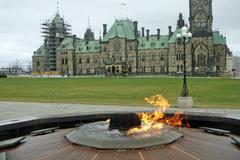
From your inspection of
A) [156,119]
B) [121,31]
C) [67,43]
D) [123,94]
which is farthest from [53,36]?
[156,119]

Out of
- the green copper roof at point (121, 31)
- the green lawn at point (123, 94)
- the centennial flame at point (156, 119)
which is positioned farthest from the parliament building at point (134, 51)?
the centennial flame at point (156, 119)

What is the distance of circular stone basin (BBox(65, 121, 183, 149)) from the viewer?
5.93 metres

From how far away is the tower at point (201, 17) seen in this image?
323ft

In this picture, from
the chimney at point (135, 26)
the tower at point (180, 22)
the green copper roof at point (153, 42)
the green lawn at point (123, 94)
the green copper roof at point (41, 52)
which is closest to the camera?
the green lawn at point (123, 94)

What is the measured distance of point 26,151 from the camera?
21.1 ft

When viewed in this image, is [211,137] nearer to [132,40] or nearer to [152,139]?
[152,139]

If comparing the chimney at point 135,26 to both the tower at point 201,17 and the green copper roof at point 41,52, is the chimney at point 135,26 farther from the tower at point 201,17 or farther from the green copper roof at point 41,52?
the green copper roof at point 41,52

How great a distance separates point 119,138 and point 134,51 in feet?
348

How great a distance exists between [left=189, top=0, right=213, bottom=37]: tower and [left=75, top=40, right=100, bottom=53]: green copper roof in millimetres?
35347

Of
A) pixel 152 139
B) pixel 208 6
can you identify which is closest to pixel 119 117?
pixel 152 139

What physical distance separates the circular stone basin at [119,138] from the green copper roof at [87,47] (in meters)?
113

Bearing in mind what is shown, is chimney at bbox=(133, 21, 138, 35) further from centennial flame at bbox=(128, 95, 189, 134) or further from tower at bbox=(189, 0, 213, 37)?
centennial flame at bbox=(128, 95, 189, 134)

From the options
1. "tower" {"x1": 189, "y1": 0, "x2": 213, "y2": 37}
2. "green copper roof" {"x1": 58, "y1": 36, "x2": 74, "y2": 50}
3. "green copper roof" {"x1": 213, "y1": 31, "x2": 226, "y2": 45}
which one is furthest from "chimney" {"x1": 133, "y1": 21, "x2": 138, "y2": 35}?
"green copper roof" {"x1": 213, "y1": 31, "x2": 226, "y2": 45}

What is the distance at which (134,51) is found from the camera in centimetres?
11156
